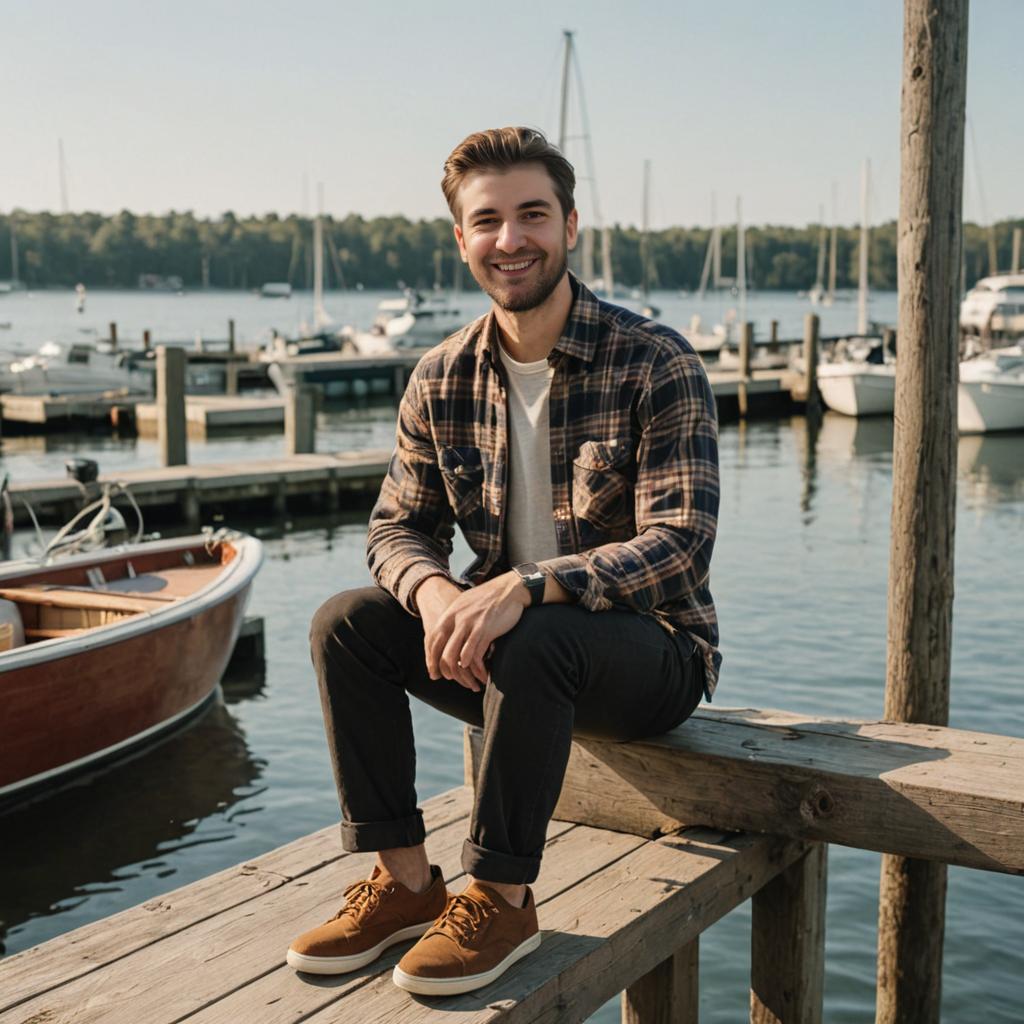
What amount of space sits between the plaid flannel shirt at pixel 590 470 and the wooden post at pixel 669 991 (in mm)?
666

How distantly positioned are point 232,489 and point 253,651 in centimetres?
596

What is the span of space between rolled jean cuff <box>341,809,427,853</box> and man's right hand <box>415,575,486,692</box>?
0.30 metres

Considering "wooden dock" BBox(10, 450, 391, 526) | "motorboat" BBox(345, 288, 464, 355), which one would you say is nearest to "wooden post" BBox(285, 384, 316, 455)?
"wooden dock" BBox(10, 450, 391, 526)

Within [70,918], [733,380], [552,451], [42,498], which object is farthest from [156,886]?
[733,380]

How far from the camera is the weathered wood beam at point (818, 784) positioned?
2.79 m

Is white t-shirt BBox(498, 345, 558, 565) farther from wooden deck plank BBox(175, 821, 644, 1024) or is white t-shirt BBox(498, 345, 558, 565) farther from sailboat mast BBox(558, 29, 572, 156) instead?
sailboat mast BBox(558, 29, 572, 156)

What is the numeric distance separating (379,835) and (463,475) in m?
0.81

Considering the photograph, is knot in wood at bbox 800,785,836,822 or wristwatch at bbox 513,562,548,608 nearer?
wristwatch at bbox 513,562,548,608

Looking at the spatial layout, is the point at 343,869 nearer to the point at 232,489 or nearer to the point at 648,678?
the point at 648,678

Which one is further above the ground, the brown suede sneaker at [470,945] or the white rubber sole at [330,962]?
the brown suede sneaker at [470,945]

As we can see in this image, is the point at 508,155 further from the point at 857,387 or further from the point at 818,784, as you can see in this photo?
the point at 857,387

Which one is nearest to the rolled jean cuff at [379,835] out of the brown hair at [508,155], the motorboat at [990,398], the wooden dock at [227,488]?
the brown hair at [508,155]

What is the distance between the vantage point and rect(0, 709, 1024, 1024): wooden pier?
2.45m

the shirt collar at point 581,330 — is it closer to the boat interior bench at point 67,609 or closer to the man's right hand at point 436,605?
the man's right hand at point 436,605
